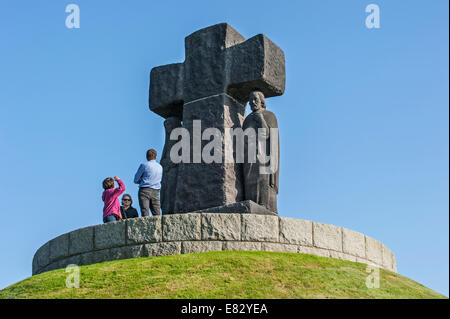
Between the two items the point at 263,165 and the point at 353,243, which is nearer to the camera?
the point at 353,243

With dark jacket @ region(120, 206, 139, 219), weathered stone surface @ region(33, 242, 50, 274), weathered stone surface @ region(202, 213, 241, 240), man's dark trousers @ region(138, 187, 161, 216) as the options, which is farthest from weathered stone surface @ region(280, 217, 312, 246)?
weathered stone surface @ region(33, 242, 50, 274)

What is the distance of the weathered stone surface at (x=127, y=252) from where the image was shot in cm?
1227

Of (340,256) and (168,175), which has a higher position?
(168,175)

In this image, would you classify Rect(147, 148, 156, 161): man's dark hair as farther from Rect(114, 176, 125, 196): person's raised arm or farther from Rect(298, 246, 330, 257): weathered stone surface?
Rect(298, 246, 330, 257): weathered stone surface

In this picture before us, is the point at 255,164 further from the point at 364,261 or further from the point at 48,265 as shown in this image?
the point at 48,265

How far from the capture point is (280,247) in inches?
490

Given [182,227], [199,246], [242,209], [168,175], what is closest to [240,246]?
[199,246]

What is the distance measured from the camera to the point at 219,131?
14625mm

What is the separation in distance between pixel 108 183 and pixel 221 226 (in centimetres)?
258

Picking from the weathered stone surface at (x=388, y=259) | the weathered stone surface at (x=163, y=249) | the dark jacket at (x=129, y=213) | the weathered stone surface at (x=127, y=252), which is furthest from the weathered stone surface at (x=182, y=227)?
the weathered stone surface at (x=388, y=259)

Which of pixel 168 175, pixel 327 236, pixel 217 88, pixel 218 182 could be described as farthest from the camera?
pixel 168 175

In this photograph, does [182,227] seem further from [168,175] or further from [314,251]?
[168,175]
